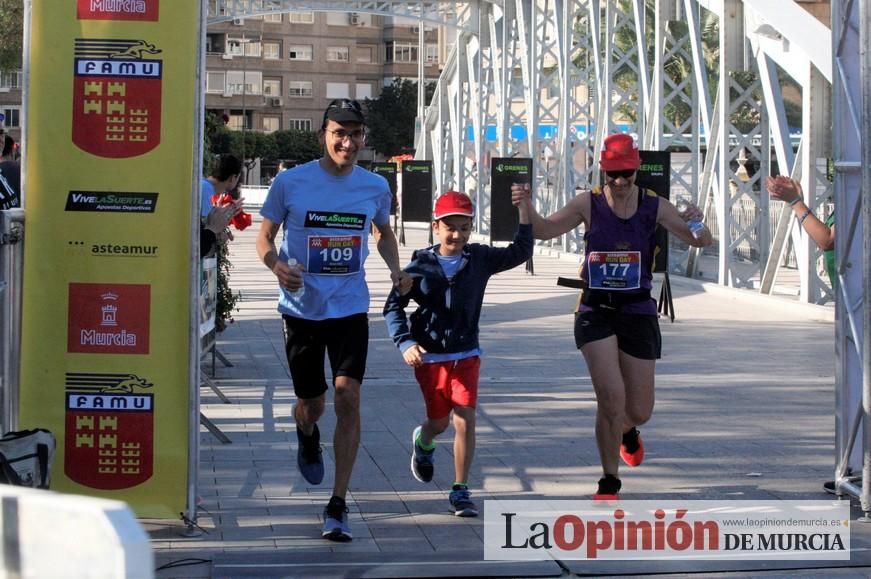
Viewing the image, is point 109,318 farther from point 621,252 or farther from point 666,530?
point 666,530

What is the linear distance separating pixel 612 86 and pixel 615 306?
22722mm

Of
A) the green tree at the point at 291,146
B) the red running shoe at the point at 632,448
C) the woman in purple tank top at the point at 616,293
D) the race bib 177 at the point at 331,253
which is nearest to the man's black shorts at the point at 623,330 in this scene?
the woman in purple tank top at the point at 616,293

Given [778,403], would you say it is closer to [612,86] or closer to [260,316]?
[260,316]

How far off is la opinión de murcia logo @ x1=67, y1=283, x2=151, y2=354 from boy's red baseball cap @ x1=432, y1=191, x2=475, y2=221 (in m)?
1.52

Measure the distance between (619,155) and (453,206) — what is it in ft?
2.98

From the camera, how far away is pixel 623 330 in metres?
7.68

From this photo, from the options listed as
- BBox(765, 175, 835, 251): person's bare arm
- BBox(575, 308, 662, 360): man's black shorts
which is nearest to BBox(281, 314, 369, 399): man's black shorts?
BBox(575, 308, 662, 360): man's black shorts

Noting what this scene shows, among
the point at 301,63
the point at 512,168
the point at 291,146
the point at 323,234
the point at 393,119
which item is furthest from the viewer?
the point at 301,63

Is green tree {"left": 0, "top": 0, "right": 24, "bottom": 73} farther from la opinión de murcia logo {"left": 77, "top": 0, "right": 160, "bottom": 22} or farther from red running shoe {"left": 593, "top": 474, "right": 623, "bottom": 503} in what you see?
red running shoe {"left": 593, "top": 474, "right": 623, "bottom": 503}

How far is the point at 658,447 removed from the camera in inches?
368

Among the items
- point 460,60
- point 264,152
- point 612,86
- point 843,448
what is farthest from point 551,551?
point 264,152

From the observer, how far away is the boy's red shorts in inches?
290

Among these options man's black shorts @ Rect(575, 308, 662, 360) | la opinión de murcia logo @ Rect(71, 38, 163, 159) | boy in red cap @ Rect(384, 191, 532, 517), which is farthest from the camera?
man's black shorts @ Rect(575, 308, 662, 360)

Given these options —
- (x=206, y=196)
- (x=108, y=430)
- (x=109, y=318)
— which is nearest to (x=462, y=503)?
(x=108, y=430)
